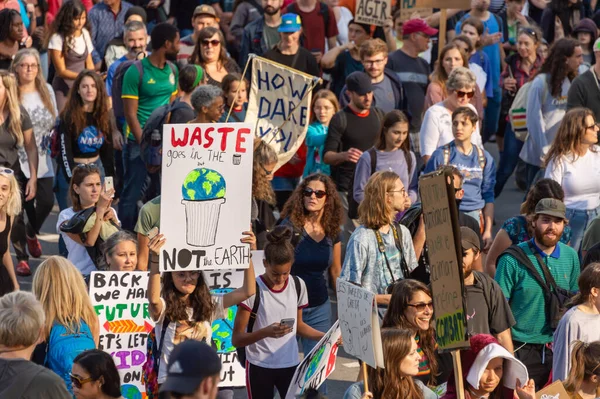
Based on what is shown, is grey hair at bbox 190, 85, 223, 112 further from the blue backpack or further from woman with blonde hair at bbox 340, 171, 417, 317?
the blue backpack

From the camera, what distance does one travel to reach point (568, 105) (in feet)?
37.9

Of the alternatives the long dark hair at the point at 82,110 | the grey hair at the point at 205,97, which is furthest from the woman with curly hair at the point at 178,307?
the long dark hair at the point at 82,110

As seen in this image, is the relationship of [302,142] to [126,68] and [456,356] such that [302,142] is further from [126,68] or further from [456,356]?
[456,356]

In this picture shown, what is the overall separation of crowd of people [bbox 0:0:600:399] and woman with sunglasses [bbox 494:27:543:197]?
25mm

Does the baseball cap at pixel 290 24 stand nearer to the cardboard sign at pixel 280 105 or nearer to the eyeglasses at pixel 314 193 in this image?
the cardboard sign at pixel 280 105

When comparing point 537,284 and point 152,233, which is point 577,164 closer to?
point 537,284

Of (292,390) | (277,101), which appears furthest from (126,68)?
(292,390)

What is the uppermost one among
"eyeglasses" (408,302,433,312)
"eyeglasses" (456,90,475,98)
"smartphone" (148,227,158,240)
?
"eyeglasses" (456,90,475,98)

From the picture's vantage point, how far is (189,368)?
4.37m

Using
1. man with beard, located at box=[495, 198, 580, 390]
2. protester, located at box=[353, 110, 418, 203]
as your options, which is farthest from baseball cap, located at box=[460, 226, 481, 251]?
protester, located at box=[353, 110, 418, 203]

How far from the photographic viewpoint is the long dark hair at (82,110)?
11.5 m

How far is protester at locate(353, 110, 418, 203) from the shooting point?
10219mm

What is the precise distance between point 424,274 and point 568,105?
152 inches

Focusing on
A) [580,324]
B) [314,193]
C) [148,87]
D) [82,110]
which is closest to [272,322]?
[314,193]
